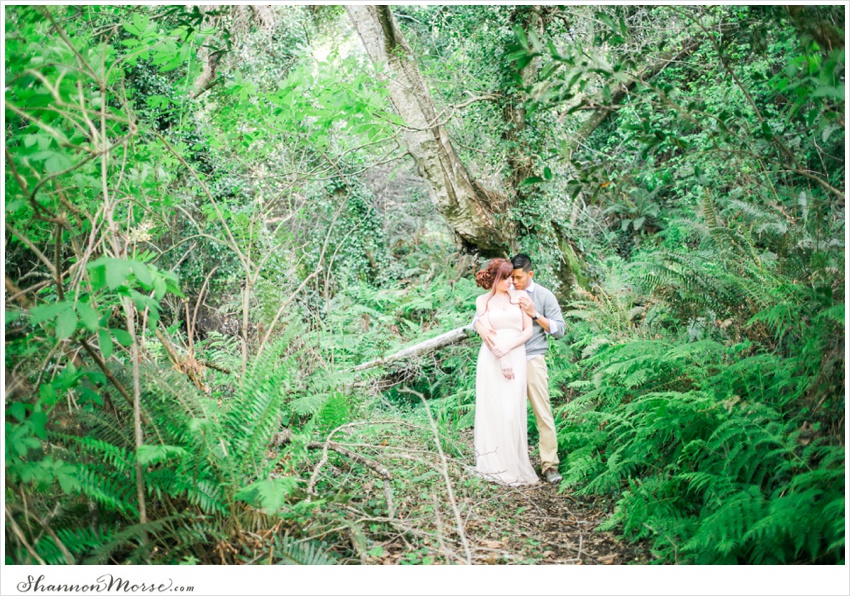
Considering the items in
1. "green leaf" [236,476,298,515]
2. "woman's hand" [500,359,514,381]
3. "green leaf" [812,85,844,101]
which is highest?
"green leaf" [812,85,844,101]

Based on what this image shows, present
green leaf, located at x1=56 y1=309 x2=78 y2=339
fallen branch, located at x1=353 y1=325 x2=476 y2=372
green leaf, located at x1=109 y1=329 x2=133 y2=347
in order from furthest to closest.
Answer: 1. fallen branch, located at x1=353 y1=325 x2=476 y2=372
2. green leaf, located at x1=109 y1=329 x2=133 y2=347
3. green leaf, located at x1=56 y1=309 x2=78 y2=339

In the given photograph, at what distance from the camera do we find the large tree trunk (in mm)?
8242

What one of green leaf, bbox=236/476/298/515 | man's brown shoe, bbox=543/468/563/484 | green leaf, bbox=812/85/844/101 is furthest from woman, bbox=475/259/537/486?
green leaf, bbox=812/85/844/101

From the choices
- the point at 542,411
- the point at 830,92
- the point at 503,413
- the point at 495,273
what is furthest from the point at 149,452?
the point at 542,411

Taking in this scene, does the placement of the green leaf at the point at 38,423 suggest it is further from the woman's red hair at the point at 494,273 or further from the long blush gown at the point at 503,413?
the woman's red hair at the point at 494,273

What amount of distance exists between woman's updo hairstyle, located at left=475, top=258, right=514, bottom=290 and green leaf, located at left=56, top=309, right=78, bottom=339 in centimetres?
419

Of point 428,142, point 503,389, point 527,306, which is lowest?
point 503,389

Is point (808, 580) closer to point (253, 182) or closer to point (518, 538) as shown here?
point (518, 538)

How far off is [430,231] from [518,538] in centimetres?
1152

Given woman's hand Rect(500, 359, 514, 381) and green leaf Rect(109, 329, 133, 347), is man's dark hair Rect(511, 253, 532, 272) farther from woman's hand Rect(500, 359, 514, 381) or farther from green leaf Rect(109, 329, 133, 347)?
green leaf Rect(109, 329, 133, 347)

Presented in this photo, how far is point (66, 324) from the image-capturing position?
2.78 meters

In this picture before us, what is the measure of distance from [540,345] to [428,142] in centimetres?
343

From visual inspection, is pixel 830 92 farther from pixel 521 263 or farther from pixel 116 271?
pixel 521 263

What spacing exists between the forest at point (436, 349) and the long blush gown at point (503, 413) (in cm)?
26
